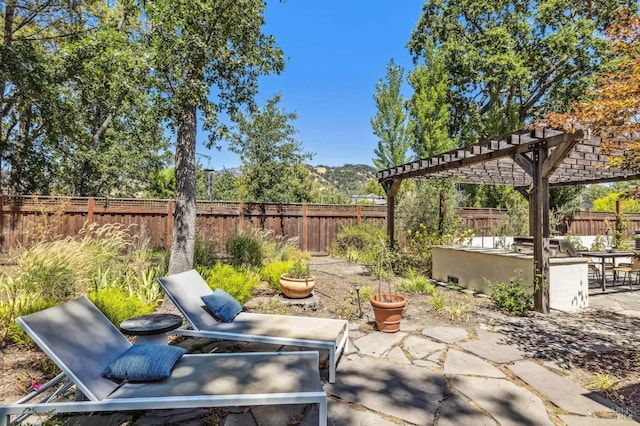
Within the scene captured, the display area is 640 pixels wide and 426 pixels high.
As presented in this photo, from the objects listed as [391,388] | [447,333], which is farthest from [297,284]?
[391,388]

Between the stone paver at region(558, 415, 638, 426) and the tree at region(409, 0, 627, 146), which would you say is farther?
the tree at region(409, 0, 627, 146)

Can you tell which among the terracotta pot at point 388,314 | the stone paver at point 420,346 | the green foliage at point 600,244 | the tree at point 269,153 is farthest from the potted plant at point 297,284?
the tree at point 269,153

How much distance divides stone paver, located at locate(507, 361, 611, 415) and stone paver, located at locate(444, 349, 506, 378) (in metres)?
0.17

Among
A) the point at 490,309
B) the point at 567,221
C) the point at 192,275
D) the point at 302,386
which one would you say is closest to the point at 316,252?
the point at 490,309

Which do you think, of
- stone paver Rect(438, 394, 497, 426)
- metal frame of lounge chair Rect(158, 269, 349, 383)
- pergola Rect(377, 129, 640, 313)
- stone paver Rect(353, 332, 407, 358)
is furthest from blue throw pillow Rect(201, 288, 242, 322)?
pergola Rect(377, 129, 640, 313)

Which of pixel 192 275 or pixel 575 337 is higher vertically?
pixel 192 275

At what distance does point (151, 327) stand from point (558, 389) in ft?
10.2

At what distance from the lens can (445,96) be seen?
50.3ft

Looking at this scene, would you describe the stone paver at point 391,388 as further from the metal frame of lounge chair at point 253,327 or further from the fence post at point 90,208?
the fence post at point 90,208

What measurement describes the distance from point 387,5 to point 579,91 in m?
9.90

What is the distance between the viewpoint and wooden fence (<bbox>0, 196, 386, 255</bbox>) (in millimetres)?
8070

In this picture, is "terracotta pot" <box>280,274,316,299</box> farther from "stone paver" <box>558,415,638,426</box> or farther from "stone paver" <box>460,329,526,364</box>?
"stone paver" <box>558,415,638,426</box>

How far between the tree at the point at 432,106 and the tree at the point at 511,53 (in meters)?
0.56

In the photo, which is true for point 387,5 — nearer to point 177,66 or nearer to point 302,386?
point 177,66
